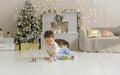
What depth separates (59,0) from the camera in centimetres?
840

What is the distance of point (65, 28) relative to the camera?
27.5ft

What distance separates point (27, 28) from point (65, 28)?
116 centimetres

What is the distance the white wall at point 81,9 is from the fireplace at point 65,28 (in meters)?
0.33

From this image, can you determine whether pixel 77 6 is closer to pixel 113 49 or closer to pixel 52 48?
pixel 113 49

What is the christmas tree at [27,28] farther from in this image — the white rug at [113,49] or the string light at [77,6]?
the white rug at [113,49]

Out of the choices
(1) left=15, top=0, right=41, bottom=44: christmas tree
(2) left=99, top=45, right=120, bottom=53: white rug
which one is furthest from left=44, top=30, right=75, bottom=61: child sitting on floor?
(1) left=15, top=0, right=41, bottom=44: christmas tree

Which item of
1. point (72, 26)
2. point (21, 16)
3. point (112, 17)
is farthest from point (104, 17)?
point (21, 16)

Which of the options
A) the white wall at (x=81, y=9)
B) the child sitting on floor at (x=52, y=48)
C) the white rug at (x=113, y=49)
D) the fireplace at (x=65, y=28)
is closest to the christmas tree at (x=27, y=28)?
the fireplace at (x=65, y=28)

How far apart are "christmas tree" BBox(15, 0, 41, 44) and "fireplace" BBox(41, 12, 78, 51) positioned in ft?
0.86

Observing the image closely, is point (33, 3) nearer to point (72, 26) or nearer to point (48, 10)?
point (48, 10)

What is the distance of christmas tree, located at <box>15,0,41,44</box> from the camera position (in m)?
7.94

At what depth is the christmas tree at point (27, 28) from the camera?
794 centimetres

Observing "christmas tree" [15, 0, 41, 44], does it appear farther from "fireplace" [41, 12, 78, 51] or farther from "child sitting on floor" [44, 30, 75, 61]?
"child sitting on floor" [44, 30, 75, 61]

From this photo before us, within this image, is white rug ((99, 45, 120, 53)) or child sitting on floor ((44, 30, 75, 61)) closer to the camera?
child sitting on floor ((44, 30, 75, 61))
